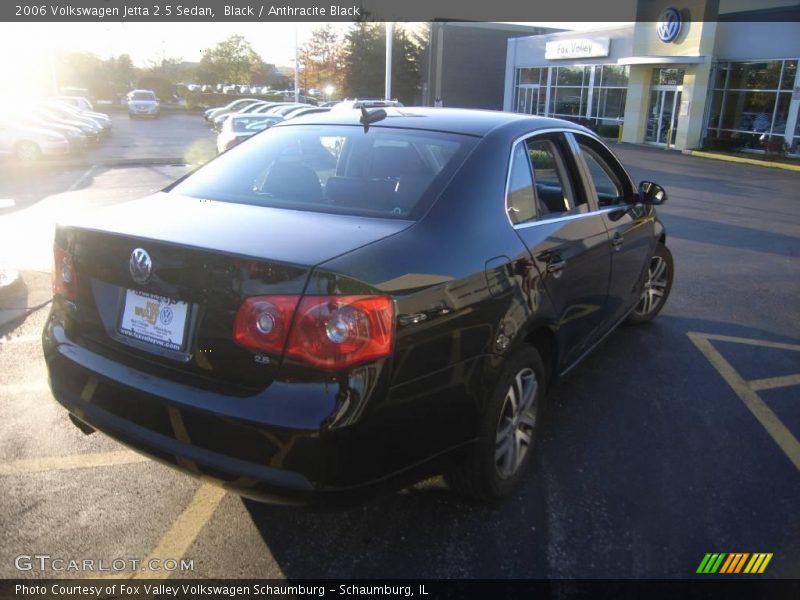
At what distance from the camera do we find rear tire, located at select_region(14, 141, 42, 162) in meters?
18.6

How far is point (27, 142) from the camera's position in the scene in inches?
736

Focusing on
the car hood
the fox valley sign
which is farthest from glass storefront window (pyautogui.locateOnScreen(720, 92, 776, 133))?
the car hood

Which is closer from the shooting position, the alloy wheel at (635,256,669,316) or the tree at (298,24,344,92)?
the alloy wheel at (635,256,669,316)

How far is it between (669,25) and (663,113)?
3598mm

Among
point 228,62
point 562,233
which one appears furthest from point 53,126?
point 228,62

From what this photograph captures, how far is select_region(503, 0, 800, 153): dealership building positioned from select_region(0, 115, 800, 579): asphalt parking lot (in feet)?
72.3

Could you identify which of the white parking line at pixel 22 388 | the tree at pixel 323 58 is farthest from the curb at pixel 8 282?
the tree at pixel 323 58

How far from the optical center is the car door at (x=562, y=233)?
3.09 m

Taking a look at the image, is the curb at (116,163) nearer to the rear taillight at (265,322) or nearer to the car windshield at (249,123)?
the car windshield at (249,123)

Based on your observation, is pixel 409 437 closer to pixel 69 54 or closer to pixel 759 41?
pixel 759 41

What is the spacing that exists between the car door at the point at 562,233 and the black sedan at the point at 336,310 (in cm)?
2

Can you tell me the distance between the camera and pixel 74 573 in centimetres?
252

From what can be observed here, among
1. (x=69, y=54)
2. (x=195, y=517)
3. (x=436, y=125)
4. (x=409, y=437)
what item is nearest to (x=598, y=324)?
(x=436, y=125)

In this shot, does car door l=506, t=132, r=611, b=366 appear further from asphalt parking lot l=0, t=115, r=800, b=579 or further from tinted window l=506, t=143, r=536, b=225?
asphalt parking lot l=0, t=115, r=800, b=579
